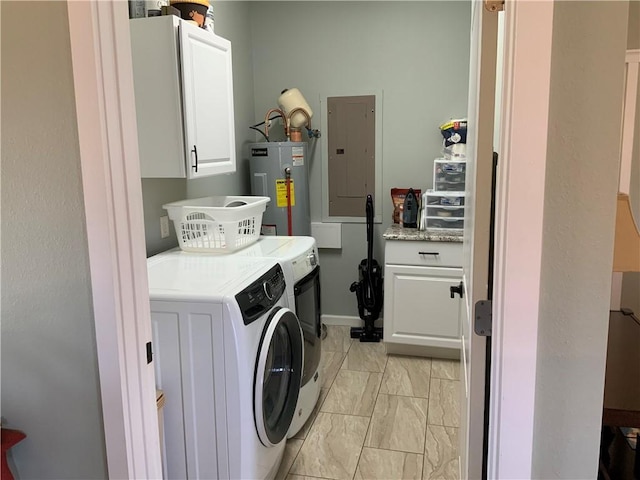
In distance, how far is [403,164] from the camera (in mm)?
3793

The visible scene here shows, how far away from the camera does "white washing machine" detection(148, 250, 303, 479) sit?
1760 mm

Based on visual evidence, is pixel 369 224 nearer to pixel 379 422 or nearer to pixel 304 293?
pixel 304 293

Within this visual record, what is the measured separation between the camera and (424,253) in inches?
130

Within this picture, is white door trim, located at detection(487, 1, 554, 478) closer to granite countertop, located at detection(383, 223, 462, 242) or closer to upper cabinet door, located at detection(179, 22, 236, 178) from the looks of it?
upper cabinet door, located at detection(179, 22, 236, 178)

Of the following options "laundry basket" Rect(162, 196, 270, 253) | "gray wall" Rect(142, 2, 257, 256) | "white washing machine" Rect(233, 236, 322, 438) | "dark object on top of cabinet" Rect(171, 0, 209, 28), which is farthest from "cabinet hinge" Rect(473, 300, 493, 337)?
"dark object on top of cabinet" Rect(171, 0, 209, 28)

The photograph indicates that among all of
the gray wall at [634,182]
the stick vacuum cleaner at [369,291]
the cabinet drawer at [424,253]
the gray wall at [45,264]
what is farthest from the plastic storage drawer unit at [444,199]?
the gray wall at [45,264]

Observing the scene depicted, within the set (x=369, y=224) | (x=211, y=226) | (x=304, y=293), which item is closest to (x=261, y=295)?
(x=304, y=293)

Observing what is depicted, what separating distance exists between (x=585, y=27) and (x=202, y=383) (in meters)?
1.53

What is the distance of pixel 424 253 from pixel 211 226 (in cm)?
145

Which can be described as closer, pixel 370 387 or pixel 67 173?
pixel 67 173

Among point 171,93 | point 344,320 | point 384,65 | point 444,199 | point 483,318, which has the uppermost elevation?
point 384,65

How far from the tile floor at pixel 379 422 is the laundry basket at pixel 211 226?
3.42ft

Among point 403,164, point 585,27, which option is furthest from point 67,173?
point 403,164

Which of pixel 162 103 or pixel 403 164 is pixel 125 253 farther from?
pixel 403 164
